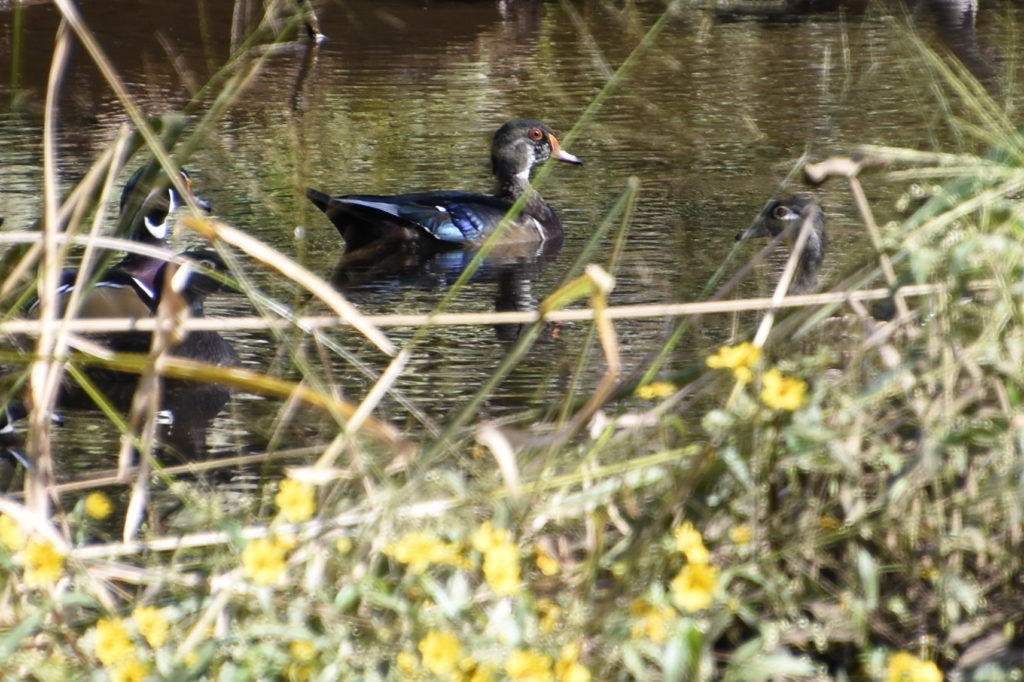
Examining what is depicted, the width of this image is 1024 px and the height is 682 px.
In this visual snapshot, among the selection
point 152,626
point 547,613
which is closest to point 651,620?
point 547,613

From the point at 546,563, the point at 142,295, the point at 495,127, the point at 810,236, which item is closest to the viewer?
the point at 546,563

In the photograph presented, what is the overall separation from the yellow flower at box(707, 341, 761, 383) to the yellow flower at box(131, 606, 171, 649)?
897 mm

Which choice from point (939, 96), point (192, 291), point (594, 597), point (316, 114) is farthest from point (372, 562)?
point (316, 114)

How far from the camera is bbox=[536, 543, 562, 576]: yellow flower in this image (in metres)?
2.35

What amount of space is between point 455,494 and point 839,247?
4356 mm

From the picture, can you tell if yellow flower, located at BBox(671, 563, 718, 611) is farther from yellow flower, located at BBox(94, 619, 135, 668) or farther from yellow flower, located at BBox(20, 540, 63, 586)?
yellow flower, located at BBox(20, 540, 63, 586)

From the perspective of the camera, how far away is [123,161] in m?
2.83

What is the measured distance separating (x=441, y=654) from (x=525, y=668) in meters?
0.11

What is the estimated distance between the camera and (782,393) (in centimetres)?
220

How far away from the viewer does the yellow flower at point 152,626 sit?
82.3 inches

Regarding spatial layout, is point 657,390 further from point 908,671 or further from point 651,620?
point 908,671

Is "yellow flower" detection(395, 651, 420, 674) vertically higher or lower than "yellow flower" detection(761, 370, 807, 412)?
lower

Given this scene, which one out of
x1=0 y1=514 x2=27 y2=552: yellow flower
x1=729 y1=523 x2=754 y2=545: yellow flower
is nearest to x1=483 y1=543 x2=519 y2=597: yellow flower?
x1=729 y1=523 x2=754 y2=545: yellow flower

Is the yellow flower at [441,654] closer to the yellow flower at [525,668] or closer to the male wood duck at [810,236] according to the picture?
the yellow flower at [525,668]
